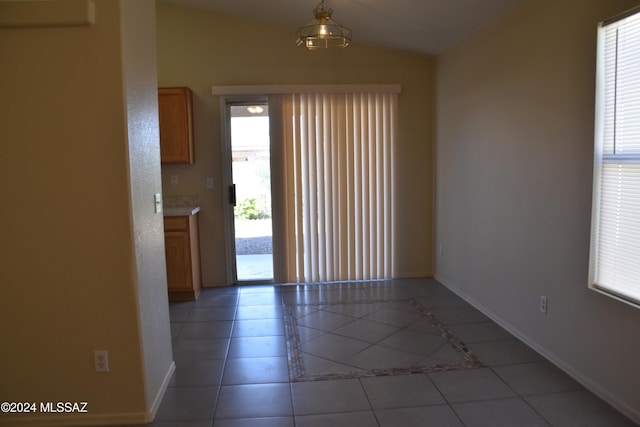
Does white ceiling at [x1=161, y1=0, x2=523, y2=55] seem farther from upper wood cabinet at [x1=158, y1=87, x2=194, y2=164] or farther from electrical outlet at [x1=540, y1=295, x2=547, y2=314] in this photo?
electrical outlet at [x1=540, y1=295, x2=547, y2=314]

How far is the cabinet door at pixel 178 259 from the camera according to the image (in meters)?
4.55

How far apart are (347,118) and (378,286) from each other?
188 cm

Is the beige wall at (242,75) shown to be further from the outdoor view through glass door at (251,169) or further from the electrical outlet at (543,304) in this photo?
the electrical outlet at (543,304)

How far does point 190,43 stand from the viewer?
489 centimetres

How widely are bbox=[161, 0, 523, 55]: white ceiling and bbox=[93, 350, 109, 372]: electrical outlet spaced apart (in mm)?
3186

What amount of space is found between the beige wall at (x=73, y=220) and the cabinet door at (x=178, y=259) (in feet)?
6.99

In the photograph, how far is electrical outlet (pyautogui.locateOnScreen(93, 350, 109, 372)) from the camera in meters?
2.37

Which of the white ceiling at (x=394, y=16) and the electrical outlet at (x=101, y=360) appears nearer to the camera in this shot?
the electrical outlet at (x=101, y=360)

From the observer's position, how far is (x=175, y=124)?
4727 millimetres

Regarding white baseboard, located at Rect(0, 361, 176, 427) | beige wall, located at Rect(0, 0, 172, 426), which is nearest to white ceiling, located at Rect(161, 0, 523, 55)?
beige wall, located at Rect(0, 0, 172, 426)

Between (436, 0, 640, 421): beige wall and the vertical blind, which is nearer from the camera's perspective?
(436, 0, 640, 421): beige wall

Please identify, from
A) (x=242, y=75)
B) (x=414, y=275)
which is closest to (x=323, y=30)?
(x=242, y=75)

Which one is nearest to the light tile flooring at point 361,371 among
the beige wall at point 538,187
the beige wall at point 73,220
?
the beige wall at point 538,187

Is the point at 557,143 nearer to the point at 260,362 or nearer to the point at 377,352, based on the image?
the point at 377,352
